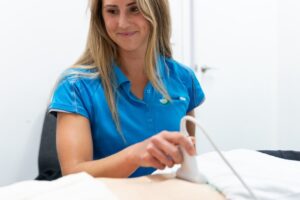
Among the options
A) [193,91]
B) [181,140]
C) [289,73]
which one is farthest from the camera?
[289,73]

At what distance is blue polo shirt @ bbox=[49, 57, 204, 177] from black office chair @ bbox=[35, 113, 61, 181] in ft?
2.20

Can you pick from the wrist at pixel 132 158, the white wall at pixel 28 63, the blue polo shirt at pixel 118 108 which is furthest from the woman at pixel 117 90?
the white wall at pixel 28 63

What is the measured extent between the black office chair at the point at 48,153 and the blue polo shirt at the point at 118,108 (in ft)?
2.20

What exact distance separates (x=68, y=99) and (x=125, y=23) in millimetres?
269

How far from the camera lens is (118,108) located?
3.61ft

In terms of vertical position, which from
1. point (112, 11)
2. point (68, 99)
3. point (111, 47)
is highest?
point (112, 11)

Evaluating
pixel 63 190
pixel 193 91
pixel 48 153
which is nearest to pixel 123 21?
pixel 193 91

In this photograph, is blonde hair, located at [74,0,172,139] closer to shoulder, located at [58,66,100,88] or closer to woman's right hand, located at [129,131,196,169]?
shoulder, located at [58,66,100,88]

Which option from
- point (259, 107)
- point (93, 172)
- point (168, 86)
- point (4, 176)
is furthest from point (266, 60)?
point (93, 172)

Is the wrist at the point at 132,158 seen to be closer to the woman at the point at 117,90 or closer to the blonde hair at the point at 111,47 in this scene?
the woman at the point at 117,90

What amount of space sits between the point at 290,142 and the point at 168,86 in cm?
179

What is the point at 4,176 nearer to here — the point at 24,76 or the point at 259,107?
the point at 24,76

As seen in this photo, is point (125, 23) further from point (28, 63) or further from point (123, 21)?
point (28, 63)

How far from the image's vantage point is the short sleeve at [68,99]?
101cm
